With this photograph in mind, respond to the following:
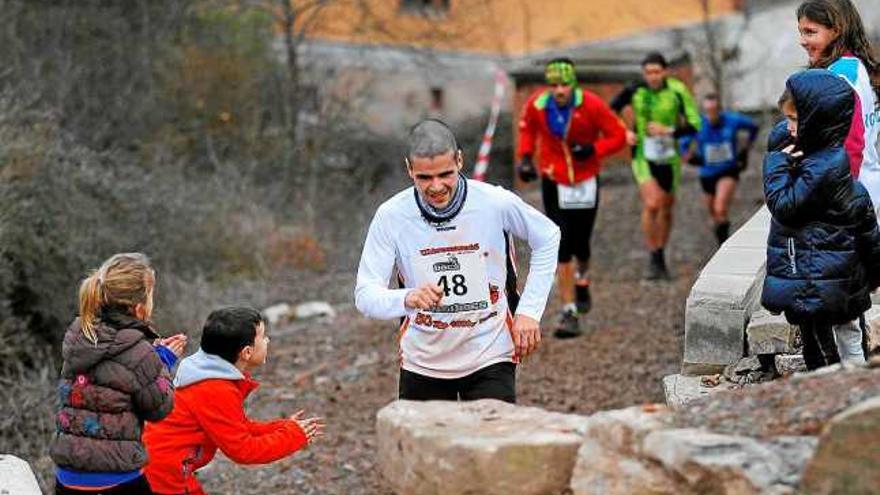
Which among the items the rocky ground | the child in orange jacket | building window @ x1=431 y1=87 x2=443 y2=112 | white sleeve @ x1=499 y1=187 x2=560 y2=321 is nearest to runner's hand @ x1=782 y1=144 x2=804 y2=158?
white sleeve @ x1=499 y1=187 x2=560 y2=321

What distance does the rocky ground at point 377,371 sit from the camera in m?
8.95

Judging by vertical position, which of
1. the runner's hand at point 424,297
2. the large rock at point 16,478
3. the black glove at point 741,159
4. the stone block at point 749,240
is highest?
the runner's hand at point 424,297

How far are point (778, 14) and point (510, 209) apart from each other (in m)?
19.9

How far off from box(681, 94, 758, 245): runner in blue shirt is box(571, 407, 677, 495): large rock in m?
9.22

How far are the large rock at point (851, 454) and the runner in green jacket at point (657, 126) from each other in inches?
323

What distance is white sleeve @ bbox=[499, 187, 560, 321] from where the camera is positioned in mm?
6020

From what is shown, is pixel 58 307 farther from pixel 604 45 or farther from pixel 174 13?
pixel 604 45

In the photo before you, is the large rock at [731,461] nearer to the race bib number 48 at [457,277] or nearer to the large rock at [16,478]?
the race bib number 48 at [457,277]

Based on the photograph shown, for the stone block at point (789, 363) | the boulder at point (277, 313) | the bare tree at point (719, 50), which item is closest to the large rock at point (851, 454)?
the stone block at point (789, 363)

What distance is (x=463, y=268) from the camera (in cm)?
604

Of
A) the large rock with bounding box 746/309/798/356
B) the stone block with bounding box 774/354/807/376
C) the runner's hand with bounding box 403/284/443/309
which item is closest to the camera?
the runner's hand with bounding box 403/284/443/309

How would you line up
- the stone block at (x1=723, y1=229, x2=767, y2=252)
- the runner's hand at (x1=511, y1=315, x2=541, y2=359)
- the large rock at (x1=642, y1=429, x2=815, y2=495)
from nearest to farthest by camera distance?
the large rock at (x1=642, y1=429, x2=815, y2=495)
the runner's hand at (x1=511, y1=315, x2=541, y2=359)
the stone block at (x1=723, y1=229, x2=767, y2=252)

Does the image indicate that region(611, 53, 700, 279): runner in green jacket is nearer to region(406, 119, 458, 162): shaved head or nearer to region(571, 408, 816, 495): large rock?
region(406, 119, 458, 162): shaved head

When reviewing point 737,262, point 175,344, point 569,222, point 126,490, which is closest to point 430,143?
point 175,344
